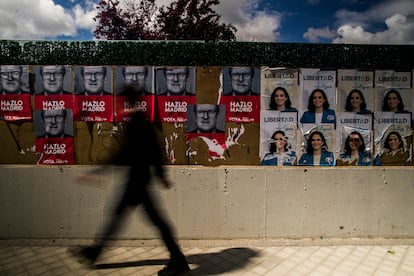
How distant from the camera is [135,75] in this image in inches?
162

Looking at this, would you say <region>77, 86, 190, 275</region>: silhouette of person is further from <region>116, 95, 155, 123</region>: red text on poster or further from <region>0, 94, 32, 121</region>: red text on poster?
<region>0, 94, 32, 121</region>: red text on poster

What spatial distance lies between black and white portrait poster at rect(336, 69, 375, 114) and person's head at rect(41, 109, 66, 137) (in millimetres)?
4291

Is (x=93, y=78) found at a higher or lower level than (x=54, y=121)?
higher

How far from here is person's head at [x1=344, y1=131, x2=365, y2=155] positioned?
4.27 metres

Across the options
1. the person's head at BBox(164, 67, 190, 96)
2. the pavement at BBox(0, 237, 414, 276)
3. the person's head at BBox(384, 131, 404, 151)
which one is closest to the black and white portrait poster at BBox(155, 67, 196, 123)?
the person's head at BBox(164, 67, 190, 96)

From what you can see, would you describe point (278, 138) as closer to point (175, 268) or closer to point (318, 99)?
point (318, 99)

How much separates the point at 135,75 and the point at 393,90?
4013 mm

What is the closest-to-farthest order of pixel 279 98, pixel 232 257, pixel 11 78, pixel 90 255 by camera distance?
pixel 90 255
pixel 232 257
pixel 11 78
pixel 279 98

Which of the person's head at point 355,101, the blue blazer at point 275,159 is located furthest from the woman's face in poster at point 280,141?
the person's head at point 355,101

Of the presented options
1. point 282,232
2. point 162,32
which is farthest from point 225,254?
point 162,32

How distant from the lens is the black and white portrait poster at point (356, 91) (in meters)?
4.17

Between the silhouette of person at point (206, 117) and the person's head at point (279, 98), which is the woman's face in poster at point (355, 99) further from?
the silhouette of person at point (206, 117)

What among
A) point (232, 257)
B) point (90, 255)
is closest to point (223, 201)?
point (232, 257)

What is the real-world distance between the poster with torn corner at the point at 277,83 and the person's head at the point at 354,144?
1.07m
